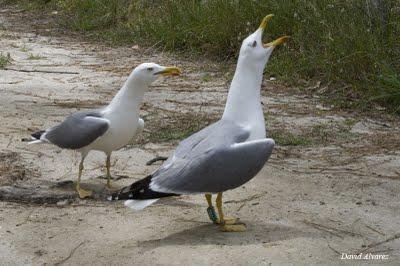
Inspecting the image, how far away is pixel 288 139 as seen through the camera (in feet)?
16.6

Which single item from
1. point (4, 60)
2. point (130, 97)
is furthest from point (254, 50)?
point (4, 60)

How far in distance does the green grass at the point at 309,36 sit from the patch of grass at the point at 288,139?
3.59 ft

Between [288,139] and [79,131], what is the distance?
160cm

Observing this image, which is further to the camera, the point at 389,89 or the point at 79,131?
the point at 389,89

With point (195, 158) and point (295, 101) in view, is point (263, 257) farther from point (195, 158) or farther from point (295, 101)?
point (295, 101)

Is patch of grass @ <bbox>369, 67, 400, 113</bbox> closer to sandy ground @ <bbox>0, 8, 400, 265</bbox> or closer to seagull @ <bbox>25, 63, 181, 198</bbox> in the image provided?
sandy ground @ <bbox>0, 8, 400, 265</bbox>

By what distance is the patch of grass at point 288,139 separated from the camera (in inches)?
197

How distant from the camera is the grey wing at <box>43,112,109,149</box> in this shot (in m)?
3.96

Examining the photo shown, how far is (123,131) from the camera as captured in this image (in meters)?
3.97

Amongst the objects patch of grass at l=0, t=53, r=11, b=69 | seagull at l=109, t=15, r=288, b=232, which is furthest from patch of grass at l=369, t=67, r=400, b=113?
patch of grass at l=0, t=53, r=11, b=69

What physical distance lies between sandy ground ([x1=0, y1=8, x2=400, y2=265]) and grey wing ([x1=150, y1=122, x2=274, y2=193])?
248 millimetres

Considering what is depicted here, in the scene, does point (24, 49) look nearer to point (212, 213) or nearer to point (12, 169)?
point (12, 169)

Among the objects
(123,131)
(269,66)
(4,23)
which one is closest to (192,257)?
(123,131)

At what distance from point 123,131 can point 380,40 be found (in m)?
3.31
